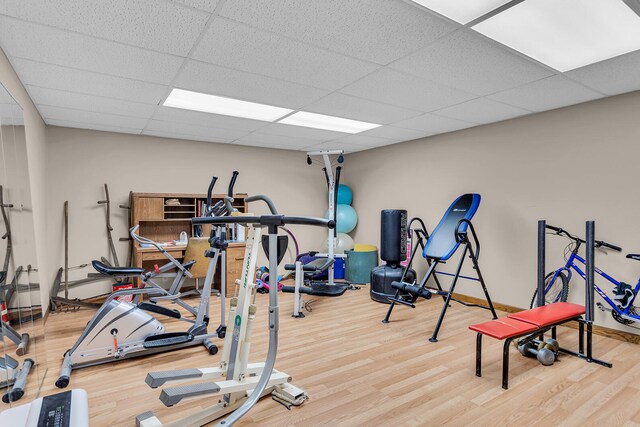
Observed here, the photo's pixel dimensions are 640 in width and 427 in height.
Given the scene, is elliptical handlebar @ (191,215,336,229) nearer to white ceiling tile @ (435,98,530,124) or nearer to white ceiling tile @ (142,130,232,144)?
white ceiling tile @ (435,98,530,124)

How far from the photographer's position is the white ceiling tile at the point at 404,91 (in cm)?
287

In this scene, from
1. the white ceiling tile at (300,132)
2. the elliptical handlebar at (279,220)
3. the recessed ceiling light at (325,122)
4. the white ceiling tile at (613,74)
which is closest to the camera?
the elliptical handlebar at (279,220)

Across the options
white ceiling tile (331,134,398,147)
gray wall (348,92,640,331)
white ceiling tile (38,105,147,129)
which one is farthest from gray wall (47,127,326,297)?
gray wall (348,92,640,331)

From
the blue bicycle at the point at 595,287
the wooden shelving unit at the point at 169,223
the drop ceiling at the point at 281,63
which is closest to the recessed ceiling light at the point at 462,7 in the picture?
the drop ceiling at the point at 281,63

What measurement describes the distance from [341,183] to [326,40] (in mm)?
4786

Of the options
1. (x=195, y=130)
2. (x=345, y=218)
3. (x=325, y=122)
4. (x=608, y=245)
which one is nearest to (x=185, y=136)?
(x=195, y=130)

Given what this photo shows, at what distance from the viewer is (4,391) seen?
1789 millimetres

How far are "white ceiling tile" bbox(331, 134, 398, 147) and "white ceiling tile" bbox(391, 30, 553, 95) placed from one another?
86.4 inches

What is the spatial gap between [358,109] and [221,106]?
1456 mm

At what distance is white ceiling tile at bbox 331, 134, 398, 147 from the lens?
520 cm

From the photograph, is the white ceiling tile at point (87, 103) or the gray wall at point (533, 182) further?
the gray wall at point (533, 182)

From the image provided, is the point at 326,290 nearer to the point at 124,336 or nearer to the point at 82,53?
the point at 124,336

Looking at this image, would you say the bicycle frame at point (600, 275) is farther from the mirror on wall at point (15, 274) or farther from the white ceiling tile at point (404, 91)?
the mirror on wall at point (15, 274)

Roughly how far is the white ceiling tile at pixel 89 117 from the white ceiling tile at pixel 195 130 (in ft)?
0.55
